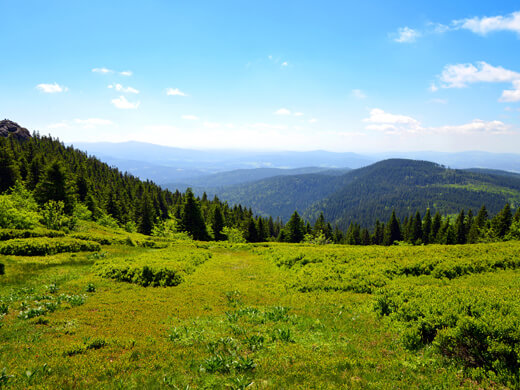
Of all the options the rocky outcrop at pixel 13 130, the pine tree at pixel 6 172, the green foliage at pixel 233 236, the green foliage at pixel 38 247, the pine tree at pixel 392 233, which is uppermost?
the rocky outcrop at pixel 13 130

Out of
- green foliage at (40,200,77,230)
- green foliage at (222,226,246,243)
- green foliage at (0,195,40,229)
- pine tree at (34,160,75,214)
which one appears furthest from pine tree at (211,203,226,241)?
green foliage at (0,195,40,229)

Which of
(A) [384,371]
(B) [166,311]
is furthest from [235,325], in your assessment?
(A) [384,371]

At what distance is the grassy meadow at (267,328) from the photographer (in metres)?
6.70

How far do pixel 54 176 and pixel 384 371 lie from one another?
65.3m

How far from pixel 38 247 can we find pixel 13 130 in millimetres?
207518

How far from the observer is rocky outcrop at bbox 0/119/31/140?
156312 millimetres

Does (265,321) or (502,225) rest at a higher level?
(265,321)

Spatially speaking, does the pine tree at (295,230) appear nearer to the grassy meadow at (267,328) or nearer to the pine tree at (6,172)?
the grassy meadow at (267,328)

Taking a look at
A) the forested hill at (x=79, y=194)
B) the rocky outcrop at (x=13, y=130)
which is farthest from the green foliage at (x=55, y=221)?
the rocky outcrop at (x=13, y=130)

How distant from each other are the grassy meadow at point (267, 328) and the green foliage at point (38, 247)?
4.10 m

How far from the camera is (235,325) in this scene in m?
10.5

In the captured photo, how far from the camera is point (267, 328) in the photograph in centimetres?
1034

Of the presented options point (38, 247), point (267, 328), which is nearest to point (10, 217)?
point (38, 247)

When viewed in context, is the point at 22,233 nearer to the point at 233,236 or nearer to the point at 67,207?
the point at 67,207
